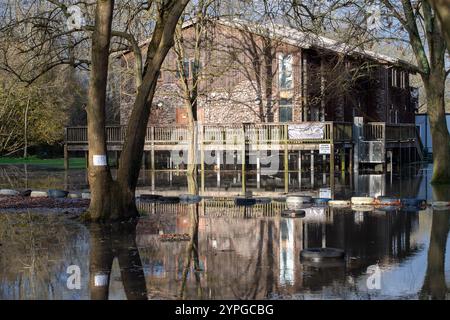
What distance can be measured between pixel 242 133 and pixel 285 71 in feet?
20.4

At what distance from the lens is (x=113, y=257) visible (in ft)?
40.8

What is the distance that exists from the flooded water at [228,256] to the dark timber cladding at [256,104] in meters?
19.0

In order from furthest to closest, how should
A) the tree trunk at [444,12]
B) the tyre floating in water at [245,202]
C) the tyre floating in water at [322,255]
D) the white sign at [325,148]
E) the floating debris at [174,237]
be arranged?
the white sign at [325,148], the tyre floating in water at [245,202], the floating debris at [174,237], the tyre floating in water at [322,255], the tree trunk at [444,12]

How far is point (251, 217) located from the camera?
61.6 ft

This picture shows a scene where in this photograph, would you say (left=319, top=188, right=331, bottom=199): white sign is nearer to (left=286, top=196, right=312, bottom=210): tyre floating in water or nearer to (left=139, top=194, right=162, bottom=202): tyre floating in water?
(left=286, top=196, right=312, bottom=210): tyre floating in water

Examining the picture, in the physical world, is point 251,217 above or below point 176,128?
below

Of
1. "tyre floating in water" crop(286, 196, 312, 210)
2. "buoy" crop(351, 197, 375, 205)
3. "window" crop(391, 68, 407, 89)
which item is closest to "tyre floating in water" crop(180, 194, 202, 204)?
"tyre floating in water" crop(286, 196, 312, 210)

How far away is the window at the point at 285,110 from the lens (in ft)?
139

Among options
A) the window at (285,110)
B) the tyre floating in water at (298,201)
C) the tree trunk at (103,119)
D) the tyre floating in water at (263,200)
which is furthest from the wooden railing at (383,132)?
the tree trunk at (103,119)

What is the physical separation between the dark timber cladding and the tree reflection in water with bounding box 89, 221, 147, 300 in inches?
874

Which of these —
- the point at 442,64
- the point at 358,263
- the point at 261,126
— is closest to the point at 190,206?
the point at 358,263

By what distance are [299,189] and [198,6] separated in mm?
15404

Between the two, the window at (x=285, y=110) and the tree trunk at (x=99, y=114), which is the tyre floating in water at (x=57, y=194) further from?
the window at (x=285, y=110)
